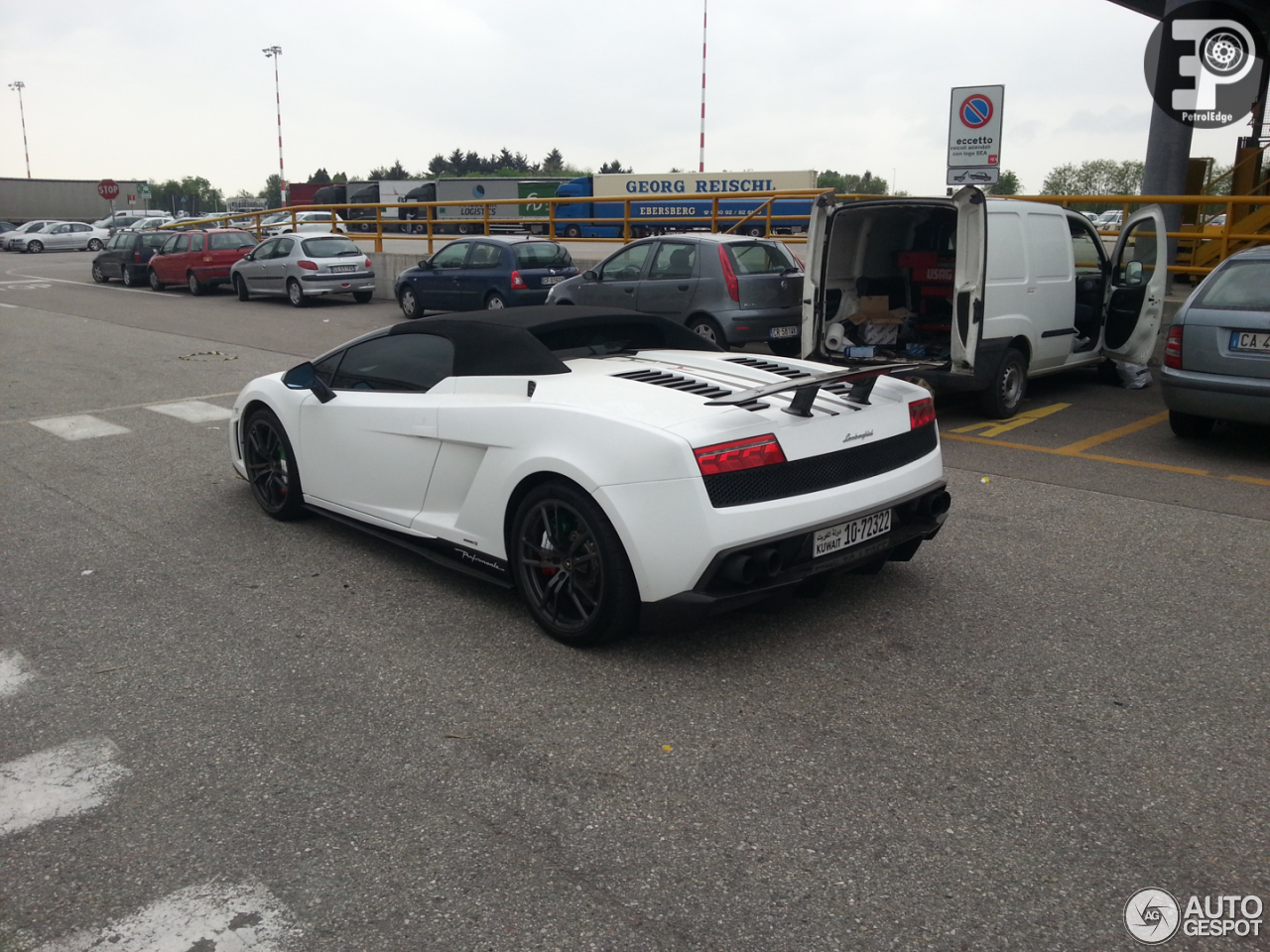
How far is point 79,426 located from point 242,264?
50.3ft

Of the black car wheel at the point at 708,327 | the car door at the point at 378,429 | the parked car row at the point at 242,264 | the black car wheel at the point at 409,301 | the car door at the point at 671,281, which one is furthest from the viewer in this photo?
the parked car row at the point at 242,264

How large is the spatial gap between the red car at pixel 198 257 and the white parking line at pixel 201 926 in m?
24.6

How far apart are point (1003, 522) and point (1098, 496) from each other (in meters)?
1.04

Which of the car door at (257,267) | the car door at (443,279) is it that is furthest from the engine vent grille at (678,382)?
the car door at (257,267)

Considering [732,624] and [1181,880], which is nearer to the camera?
[1181,880]

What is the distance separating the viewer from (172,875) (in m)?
2.87

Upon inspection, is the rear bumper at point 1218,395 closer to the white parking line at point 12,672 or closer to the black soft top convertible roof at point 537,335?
the black soft top convertible roof at point 537,335

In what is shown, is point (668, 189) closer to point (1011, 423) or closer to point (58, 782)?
point (1011, 423)

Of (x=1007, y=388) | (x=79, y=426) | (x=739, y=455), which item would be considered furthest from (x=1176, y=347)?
(x=79, y=426)

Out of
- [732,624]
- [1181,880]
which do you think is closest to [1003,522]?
[732,624]

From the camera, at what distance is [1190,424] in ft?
27.7

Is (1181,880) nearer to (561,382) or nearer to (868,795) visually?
(868,795)

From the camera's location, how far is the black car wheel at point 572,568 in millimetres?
4027

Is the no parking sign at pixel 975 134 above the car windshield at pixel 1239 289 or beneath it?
above
